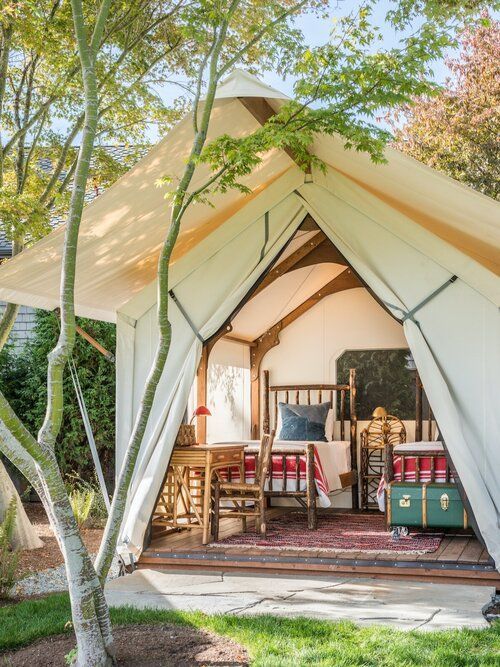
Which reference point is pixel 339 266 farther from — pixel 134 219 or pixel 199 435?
pixel 134 219

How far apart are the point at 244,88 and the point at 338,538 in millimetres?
3927

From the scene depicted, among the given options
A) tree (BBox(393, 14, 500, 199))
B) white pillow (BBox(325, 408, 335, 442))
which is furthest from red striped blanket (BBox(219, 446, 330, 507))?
tree (BBox(393, 14, 500, 199))

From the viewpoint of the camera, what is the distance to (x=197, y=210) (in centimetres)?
673

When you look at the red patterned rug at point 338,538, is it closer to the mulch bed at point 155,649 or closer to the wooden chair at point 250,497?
the wooden chair at point 250,497

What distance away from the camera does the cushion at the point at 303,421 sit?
9383 mm

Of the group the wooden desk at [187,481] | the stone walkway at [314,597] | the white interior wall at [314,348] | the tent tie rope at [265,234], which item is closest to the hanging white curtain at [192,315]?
→ the tent tie rope at [265,234]

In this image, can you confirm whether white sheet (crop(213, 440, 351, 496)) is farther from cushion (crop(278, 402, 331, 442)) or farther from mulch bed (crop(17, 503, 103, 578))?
mulch bed (crop(17, 503, 103, 578))

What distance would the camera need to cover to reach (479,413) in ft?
19.7

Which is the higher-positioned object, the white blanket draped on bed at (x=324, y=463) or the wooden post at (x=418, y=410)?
the wooden post at (x=418, y=410)

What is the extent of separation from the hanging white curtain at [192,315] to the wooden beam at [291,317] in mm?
3028

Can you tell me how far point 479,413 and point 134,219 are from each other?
9.72 feet

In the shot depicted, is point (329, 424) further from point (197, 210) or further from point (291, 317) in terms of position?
point (197, 210)

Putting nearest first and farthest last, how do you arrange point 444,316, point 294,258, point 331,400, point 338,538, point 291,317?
point 444,316 → point 338,538 → point 294,258 → point 331,400 → point 291,317

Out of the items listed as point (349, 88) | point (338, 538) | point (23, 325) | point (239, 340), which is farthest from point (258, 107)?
point (23, 325)
